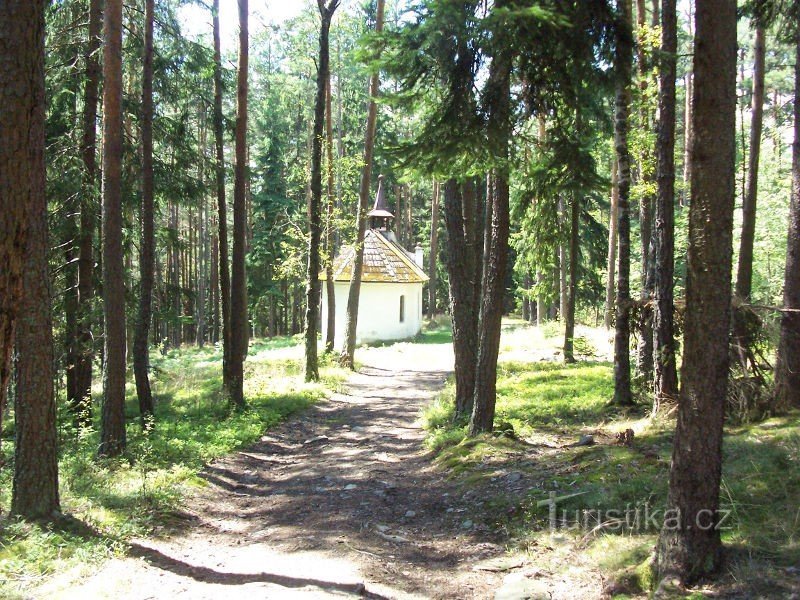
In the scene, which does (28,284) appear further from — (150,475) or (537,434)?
(537,434)

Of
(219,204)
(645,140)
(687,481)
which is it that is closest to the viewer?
(687,481)

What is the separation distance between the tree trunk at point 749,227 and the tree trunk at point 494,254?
3348mm

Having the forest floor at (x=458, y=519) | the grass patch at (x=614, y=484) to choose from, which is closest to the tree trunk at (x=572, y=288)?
the forest floor at (x=458, y=519)

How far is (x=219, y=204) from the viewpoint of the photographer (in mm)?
15625

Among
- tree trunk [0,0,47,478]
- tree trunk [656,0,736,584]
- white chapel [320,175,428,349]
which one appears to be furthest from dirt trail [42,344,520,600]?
white chapel [320,175,428,349]

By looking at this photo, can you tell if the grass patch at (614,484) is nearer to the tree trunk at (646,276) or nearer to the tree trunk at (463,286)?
the tree trunk at (463,286)

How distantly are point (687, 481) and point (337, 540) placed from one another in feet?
12.2

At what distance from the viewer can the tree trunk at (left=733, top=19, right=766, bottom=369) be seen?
891 centimetres

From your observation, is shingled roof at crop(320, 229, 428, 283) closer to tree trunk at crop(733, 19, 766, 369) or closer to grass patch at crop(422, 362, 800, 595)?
tree trunk at crop(733, 19, 766, 369)

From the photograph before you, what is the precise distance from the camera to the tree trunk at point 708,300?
4.54 meters

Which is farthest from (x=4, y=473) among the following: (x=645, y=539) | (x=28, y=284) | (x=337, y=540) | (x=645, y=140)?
(x=645, y=140)

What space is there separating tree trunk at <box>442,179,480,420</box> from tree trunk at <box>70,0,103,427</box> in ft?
22.3

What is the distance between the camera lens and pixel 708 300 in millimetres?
4559

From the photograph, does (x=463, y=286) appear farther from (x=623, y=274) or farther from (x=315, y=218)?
(x=315, y=218)
